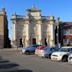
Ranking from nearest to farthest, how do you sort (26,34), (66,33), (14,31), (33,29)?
(66,33) < (14,31) < (26,34) < (33,29)

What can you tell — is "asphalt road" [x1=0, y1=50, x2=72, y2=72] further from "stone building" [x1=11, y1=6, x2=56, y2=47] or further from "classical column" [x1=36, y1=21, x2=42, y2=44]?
"classical column" [x1=36, y1=21, x2=42, y2=44]

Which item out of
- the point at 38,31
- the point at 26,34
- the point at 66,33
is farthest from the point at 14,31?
the point at 66,33

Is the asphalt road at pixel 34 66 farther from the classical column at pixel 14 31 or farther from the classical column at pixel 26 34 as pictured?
the classical column at pixel 26 34

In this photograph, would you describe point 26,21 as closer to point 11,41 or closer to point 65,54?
point 11,41

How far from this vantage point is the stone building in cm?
10796

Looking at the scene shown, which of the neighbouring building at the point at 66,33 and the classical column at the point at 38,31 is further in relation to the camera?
the classical column at the point at 38,31

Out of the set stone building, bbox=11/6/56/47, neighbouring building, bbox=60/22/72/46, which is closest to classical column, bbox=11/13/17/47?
stone building, bbox=11/6/56/47

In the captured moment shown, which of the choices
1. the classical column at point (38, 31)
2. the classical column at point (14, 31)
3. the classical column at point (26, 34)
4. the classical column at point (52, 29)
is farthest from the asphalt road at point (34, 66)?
the classical column at point (38, 31)

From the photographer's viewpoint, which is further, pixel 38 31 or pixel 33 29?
pixel 33 29

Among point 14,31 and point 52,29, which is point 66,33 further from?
point 14,31

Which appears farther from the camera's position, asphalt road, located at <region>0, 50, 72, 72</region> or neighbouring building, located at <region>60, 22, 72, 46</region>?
neighbouring building, located at <region>60, 22, 72, 46</region>

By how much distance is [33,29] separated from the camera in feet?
363

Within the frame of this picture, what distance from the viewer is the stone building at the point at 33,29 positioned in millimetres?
107956

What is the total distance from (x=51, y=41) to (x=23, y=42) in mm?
9035
